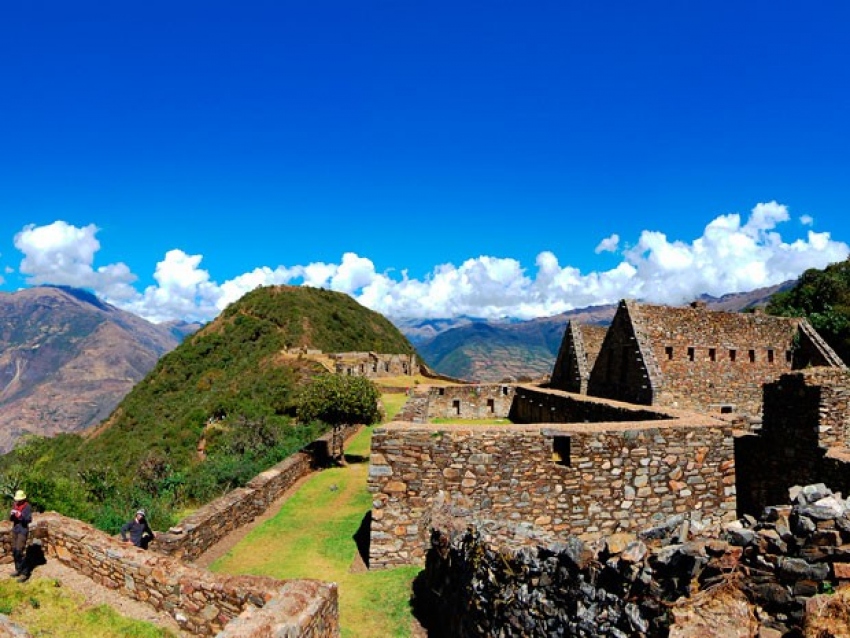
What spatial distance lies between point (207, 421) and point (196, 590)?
4036 centimetres

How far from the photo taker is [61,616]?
746 centimetres

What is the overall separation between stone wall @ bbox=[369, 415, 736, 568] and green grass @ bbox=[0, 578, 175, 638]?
360 centimetres

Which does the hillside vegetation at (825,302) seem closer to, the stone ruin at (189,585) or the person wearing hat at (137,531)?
the stone ruin at (189,585)

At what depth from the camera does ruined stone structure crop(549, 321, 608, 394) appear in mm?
18875

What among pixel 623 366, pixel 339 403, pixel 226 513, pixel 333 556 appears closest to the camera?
pixel 333 556

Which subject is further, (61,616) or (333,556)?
(333,556)

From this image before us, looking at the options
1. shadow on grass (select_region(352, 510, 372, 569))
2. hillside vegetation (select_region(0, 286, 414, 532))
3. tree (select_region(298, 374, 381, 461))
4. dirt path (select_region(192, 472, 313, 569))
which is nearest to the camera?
shadow on grass (select_region(352, 510, 372, 569))

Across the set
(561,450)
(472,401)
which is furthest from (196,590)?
(472,401)

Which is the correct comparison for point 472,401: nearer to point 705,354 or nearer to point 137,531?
point 705,354

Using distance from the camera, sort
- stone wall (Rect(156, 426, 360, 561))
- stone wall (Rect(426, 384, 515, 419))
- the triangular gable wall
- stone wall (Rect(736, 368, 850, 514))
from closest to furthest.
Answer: stone wall (Rect(736, 368, 850, 514)) < stone wall (Rect(156, 426, 360, 561)) < the triangular gable wall < stone wall (Rect(426, 384, 515, 419))

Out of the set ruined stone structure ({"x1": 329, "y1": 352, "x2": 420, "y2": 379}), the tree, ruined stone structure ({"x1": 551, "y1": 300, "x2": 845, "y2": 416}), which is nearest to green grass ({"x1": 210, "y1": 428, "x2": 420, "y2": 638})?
the tree

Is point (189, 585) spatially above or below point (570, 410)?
below

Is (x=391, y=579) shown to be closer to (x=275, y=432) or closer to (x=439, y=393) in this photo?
(x=439, y=393)

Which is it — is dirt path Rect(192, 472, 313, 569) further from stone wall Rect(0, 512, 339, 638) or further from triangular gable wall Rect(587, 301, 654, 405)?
triangular gable wall Rect(587, 301, 654, 405)
